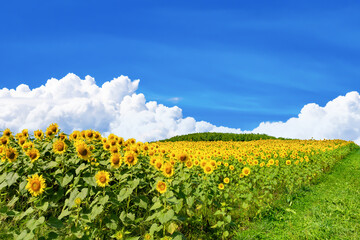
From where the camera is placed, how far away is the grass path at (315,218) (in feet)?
16.2

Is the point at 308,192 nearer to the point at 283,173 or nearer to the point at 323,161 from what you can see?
the point at 283,173

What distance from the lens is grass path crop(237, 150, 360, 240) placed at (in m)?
4.94

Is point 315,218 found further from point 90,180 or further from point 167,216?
point 90,180

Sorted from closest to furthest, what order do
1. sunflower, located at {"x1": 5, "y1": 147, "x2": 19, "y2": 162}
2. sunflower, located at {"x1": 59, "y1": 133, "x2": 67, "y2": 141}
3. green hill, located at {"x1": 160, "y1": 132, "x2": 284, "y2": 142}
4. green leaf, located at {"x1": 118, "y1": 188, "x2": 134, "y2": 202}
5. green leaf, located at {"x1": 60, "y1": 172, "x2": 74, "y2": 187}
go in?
green leaf, located at {"x1": 118, "y1": 188, "x2": 134, "y2": 202}
green leaf, located at {"x1": 60, "y1": 172, "x2": 74, "y2": 187}
sunflower, located at {"x1": 5, "y1": 147, "x2": 19, "y2": 162}
sunflower, located at {"x1": 59, "y1": 133, "x2": 67, "y2": 141}
green hill, located at {"x1": 160, "y1": 132, "x2": 284, "y2": 142}

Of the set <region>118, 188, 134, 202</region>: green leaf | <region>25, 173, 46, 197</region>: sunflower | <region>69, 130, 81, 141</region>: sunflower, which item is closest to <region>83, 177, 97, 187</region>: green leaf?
<region>118, 188, 134, 202</region>: green leaf

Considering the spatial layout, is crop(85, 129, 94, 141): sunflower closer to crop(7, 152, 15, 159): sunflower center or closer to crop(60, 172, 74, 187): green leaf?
crop(7, 152, 15, 159): sunflower center

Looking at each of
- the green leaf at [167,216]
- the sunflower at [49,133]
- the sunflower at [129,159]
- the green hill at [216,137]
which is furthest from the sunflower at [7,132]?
the green hill at [216,137]

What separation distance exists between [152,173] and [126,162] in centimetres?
82

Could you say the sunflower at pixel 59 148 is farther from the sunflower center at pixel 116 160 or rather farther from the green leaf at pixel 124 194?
the green leaf at pixel 124 194

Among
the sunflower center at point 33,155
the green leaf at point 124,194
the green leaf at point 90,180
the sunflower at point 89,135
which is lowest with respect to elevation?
the green leaf at point 124,194

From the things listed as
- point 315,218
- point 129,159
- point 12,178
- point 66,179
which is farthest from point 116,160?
point 315,218

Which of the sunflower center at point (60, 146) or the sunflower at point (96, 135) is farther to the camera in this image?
the sunflower at point (96, 135)

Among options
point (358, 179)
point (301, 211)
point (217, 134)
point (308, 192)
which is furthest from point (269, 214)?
point (217, 134)

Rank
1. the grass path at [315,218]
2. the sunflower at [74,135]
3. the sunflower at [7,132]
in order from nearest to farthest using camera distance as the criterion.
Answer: the grass path at [315,218], the sunflower at [74,135], the sunflower at [7,132]
